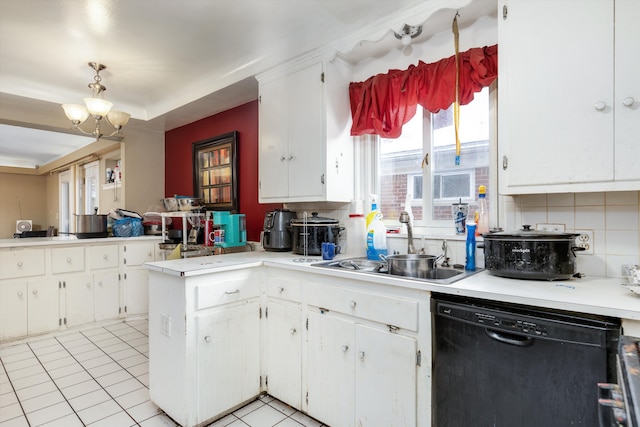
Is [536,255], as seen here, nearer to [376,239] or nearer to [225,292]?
[376,239]

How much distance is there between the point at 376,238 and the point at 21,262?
3255mm

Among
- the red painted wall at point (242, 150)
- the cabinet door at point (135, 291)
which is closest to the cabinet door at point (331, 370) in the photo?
the red painted wall at point (242, 150)

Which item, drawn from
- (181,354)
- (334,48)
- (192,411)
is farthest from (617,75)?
(192,411)

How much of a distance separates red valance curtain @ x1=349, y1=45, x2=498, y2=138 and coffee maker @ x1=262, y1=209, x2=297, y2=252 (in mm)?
841

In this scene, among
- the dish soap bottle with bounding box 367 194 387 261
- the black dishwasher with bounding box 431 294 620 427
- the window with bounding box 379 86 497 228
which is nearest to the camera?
the black dishwasher with bounding box 431 294 620 427

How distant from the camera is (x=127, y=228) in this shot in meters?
3.76

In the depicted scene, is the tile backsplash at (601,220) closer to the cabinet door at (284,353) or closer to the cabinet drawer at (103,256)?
the cabinet door at (284,353)

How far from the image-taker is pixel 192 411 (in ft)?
5.65

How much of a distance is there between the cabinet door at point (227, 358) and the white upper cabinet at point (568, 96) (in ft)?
5.22

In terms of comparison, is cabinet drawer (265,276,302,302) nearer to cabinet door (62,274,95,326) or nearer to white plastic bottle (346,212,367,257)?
white plastic bottle (346,212,367,257)

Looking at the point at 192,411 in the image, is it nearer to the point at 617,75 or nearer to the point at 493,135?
the point at 493,135

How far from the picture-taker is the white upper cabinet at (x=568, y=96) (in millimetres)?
1255

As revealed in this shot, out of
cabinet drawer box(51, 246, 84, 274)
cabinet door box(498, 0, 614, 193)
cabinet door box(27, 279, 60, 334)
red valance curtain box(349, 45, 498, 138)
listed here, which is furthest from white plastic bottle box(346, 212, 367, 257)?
cabinet door box(27, 279, 60, 334)

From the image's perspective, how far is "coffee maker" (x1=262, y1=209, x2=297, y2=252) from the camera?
2.52 metres
